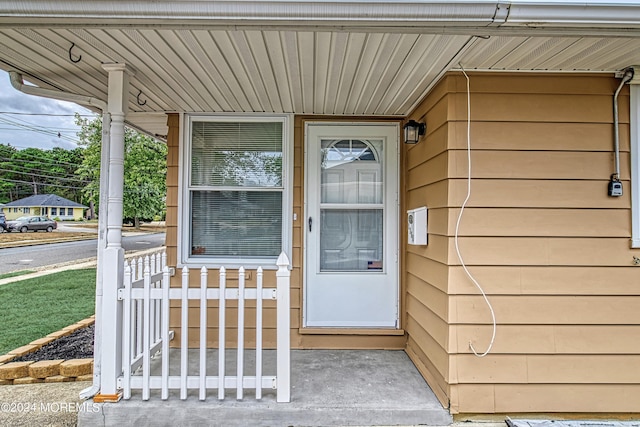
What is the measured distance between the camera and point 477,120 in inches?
85.2

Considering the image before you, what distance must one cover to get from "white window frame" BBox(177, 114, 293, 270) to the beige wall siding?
1.49m

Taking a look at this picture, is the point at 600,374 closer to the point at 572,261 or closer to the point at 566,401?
the point at 566,401

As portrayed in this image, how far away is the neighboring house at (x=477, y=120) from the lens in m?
1.44

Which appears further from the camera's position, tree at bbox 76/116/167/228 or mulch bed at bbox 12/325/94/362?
tree at bbox 76/116/167/228

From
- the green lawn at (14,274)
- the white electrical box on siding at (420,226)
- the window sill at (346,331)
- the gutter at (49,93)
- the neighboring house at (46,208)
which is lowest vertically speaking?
the green lawn at (14,274)

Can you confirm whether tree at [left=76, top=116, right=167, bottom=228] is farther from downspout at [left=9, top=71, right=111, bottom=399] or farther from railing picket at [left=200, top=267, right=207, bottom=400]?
railing picket at [left=200, top=267, right=207, bottom=400]

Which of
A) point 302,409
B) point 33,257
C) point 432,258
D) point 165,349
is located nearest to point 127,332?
point 165,349

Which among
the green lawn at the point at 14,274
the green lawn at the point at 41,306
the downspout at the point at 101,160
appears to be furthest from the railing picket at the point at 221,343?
the green lawn at the point at 14,274

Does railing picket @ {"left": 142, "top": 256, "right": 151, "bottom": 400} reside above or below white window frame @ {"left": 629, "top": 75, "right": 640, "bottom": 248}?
below

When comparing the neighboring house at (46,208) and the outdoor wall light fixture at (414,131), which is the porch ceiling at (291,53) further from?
the neighboring house at (46,208)

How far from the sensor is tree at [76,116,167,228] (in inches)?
486

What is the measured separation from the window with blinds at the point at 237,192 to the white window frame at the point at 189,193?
0.05 m

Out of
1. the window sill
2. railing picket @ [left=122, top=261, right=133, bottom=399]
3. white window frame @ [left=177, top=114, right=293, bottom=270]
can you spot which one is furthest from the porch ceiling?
the window sill

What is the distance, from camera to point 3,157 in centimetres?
3591
